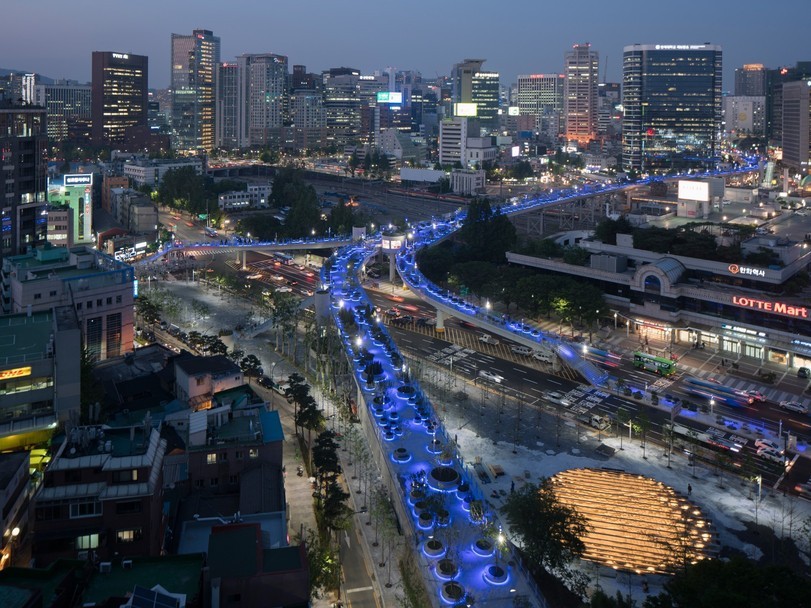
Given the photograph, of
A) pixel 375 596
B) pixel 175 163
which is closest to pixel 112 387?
pixel 375 596

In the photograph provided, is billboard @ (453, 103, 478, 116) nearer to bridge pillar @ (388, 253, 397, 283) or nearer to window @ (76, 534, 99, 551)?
bridge pillar @ (388, 253, 397, 283)

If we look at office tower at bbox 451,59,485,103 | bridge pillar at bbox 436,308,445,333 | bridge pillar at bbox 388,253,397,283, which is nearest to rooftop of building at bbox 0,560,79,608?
bridge pillar at bbox 436,308,445,333

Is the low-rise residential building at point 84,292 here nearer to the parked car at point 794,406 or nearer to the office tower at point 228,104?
the parked car at point 794,406

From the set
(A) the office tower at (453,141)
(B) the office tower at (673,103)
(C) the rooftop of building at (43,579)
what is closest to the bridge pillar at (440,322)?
(C) the rooftop of building at (43,579)

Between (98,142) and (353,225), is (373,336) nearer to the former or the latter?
(353,225)

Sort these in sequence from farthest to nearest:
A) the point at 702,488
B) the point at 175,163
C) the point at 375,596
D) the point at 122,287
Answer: the point at 175,163 < the point at 122,287 < the point at 702,488 < the point at 375,596

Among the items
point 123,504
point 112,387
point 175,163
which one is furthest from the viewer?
point 175,163
